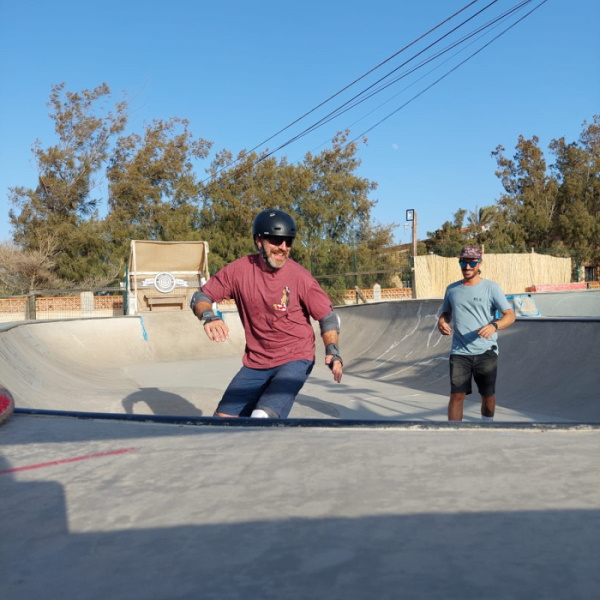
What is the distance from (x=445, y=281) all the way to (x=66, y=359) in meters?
15.9

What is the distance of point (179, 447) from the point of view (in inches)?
99.1

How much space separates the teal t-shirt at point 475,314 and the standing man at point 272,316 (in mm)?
1849

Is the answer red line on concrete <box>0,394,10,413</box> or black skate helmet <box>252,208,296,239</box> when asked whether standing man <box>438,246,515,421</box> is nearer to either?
black skate helmet <box>252,208,296,239</box>

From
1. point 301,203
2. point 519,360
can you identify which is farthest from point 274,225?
point 301,203

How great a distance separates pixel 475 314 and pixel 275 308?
2195 mm

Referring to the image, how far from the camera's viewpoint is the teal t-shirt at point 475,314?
5.19 meters

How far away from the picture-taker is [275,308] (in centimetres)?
371

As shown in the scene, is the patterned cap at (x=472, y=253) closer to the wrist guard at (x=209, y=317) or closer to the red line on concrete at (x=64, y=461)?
the wrist guard at (x=209, y=317)

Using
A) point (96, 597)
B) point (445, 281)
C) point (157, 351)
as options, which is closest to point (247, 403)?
point (96, 597)

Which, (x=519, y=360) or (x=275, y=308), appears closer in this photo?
(x=275, y=308)

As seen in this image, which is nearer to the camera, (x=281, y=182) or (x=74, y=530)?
(x=74, y=530)

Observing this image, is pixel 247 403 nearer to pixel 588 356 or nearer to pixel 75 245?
pixel 588 356

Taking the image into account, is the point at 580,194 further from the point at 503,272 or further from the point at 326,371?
the point at 326,371

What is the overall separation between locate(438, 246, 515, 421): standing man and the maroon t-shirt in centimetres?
183
